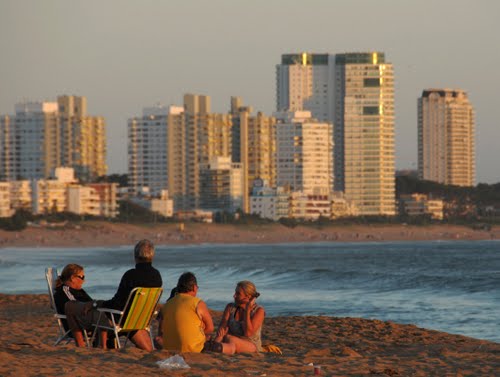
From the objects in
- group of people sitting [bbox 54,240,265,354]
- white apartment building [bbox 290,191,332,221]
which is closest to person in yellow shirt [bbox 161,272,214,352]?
group of people sitting [bbox 54,240,265,354]

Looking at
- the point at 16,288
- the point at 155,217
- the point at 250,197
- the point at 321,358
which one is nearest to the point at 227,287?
the point at 16,288

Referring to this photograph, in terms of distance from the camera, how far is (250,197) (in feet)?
634

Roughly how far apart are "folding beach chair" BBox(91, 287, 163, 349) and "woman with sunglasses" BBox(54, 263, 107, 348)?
124 millimetres

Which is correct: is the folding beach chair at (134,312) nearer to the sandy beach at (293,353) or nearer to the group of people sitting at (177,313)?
the group of people sitting at (177,313)

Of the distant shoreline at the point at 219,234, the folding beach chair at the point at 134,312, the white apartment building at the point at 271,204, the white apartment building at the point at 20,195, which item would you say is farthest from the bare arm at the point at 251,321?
the white apartment building at the point at 271,204

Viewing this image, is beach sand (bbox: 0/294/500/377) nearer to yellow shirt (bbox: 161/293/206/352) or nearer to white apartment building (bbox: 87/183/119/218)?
yellow shirt (bbox: 161/293/206/352)

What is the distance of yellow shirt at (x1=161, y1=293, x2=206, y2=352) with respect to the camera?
12742 millimetres

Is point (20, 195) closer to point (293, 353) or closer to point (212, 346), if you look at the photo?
point (293, 353)

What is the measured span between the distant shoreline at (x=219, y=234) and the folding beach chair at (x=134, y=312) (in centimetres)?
12967

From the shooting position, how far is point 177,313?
12.8 m

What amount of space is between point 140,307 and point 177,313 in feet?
1.52

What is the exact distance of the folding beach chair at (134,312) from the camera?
12898 mm

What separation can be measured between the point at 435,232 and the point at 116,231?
172ft

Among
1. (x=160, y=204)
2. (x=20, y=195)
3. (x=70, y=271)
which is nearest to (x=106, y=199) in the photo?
(x=160, y=204)
